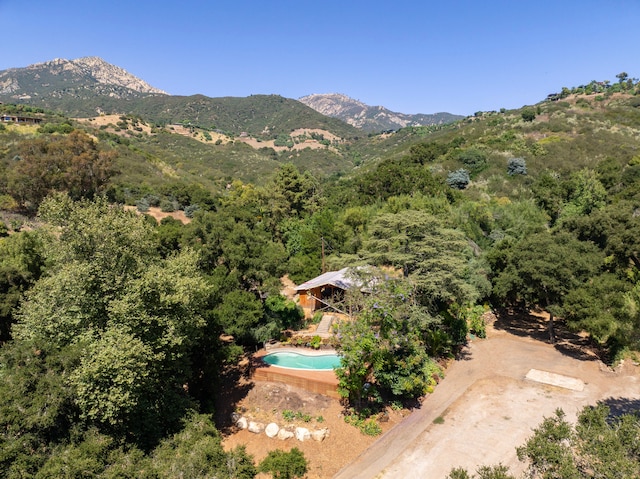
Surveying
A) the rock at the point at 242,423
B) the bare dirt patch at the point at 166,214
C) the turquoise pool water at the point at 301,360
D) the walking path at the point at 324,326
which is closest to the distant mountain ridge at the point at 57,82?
the bare dirt patch at the point at 166,214

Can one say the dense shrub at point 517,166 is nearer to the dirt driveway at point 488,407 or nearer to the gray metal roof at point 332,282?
the dirt driveway at point 488,407

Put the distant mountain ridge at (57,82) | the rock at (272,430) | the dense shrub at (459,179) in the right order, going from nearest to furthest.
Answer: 1. the rock at (272,430)
2. the dense shrub at (459,179)
3. the distant mountain ridge at (57,82)

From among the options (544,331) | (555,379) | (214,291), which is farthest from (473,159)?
(214,291)

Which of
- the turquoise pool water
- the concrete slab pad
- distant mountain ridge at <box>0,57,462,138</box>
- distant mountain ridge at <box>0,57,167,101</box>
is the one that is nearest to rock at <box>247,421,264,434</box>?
the turquoise pool water

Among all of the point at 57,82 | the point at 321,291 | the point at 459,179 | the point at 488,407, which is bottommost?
the point at 488,407

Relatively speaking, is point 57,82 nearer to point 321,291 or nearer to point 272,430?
point 321,291

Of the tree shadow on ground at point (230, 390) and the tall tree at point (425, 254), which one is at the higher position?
the tall tree at point (425, 254)
